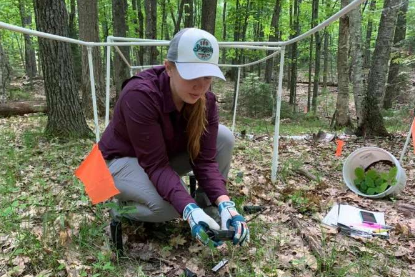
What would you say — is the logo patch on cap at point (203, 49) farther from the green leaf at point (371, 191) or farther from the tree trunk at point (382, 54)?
the tree trunk at point (382, 54)

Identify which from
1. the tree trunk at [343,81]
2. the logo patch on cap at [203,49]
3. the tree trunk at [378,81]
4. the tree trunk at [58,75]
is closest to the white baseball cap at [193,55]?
the logo patch on cap at [203,49]

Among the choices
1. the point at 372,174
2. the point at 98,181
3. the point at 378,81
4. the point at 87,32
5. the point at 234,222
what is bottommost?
the point at 372,174

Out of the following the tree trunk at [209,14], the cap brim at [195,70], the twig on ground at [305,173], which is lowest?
the twig on ground at [305,173]

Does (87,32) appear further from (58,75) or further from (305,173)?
(305,173)

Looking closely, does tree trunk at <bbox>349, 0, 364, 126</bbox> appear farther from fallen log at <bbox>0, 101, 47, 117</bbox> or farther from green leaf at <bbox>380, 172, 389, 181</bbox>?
fallen log at <bbox>0, 101, 47, 117</bbox>

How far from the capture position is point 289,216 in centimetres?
237

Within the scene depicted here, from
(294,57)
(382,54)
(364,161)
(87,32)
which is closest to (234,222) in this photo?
Answer: (364,161)

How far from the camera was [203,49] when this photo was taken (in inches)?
63.9

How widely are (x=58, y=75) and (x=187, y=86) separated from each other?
10.1ft

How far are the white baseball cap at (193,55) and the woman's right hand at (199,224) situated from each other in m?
0.64

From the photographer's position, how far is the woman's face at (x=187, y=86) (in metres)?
1.65

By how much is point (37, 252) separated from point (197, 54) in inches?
53.1

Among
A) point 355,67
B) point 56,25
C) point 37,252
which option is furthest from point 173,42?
point 355,67

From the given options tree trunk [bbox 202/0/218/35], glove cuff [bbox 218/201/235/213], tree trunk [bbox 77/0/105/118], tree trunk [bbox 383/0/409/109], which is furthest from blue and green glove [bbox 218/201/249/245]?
tree trunk [bbox 383/0/409/109]
